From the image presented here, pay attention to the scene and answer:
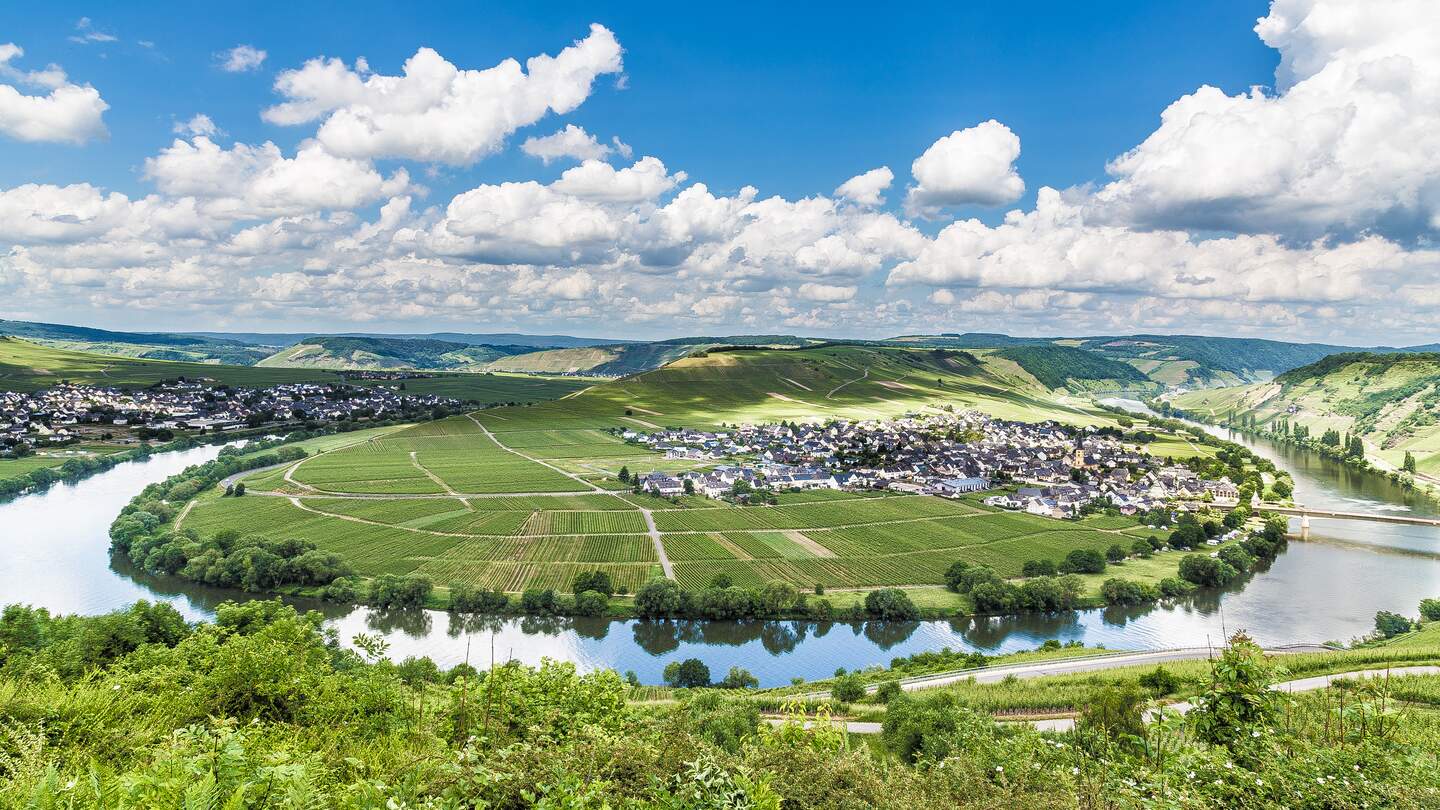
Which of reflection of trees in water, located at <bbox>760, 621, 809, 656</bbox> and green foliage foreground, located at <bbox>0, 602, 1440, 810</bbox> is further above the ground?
green foliage foreground, located at <bbox>0, 602, 1440, 810</bbox>

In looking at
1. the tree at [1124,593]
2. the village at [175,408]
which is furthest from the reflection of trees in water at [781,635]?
the village at [175,408]

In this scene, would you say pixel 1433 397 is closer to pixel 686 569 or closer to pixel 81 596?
pixel 686 569

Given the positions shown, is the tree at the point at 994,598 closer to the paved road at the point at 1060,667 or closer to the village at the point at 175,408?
the paved road at the point at 1060,667

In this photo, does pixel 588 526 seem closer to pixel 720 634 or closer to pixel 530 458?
pixel 720 634

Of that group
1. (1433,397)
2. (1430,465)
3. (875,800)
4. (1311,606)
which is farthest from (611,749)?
(1433,397)

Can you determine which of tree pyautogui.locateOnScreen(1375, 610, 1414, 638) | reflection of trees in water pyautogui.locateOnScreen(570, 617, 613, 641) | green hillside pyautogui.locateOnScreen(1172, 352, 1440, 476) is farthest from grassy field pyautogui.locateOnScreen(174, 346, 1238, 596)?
green hillside pyautogui.locateOnScreen(1172, 352, 1440, 476)

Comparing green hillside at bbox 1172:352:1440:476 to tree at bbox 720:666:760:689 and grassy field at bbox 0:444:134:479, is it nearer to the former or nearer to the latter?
tree at bbox 720:666:760:689
